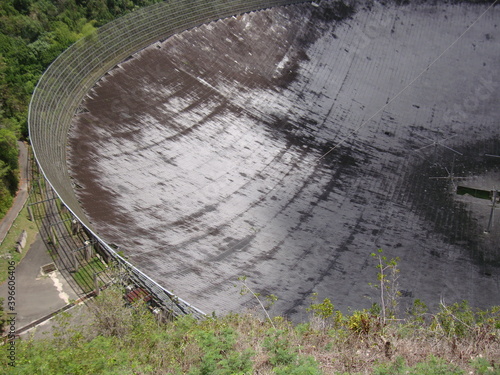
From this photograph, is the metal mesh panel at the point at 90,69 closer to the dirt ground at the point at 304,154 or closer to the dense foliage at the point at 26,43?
the dirt ground at the point at 304,154

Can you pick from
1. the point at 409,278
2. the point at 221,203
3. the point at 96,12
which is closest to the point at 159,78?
the point at 221,203

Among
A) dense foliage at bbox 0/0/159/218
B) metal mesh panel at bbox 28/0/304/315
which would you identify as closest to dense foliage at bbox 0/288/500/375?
metal mesh panel at bbox 28/0/304/315

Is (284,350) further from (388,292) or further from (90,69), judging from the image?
(90,69)

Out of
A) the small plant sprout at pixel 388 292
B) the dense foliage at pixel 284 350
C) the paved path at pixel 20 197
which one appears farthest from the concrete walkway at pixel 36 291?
the small plant sprout at pixel 388 292

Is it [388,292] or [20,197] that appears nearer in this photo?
[388,292]

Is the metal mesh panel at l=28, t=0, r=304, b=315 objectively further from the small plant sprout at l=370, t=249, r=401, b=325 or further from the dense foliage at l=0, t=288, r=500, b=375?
the small plant sprout at l=370, t=249, r=401, b=325

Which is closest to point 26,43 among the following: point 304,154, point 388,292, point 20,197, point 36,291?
point 20,197

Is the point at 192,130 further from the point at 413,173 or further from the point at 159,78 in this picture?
the point at 413,173
